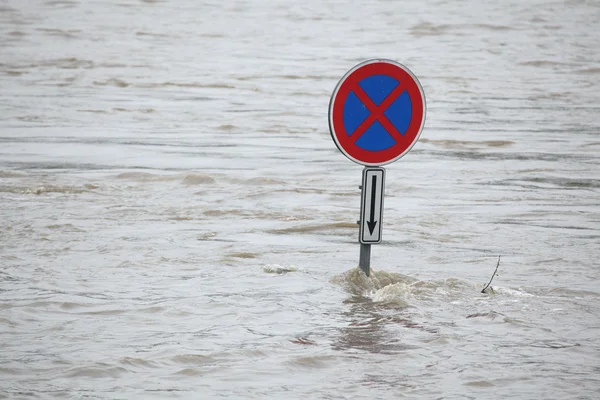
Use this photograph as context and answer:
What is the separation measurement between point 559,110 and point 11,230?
1199 cm

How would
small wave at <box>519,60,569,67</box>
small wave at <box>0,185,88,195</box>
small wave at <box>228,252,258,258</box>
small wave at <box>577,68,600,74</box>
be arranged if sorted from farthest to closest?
small wave at <box>519,60,569,67</box>
small wave at <box>577,68,600,74</box>
small wave at <box>0,185,88,195</box>
small wave at <box>228,252,258,258</box>

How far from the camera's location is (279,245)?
28.0 feet

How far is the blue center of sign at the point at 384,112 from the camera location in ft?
22.0

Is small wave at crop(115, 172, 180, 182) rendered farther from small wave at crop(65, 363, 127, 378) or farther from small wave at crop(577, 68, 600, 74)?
small wave at crop(577, 68, 600, 74)

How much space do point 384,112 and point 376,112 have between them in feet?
0.17

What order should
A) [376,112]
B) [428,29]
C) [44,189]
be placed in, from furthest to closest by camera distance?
[428,29] < [44,189] < [376,112]

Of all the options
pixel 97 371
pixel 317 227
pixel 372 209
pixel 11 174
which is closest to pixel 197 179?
pixel 11 174

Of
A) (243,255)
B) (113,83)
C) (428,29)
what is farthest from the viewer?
(428,29)

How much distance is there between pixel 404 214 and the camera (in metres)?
9.93

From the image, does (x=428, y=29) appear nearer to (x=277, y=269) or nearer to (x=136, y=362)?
(x=277, y=269)

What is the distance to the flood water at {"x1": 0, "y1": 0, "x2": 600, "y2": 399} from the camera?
5582mm

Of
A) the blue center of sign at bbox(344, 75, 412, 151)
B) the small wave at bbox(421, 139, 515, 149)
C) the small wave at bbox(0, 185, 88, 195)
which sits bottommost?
the small wave at bbox(0, 185, 88, 195)

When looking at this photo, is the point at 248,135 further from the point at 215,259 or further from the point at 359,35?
the point at 359,35

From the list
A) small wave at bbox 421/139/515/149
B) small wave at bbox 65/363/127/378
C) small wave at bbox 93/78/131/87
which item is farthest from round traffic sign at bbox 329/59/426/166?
small wave at bbox 93/78/131/87
